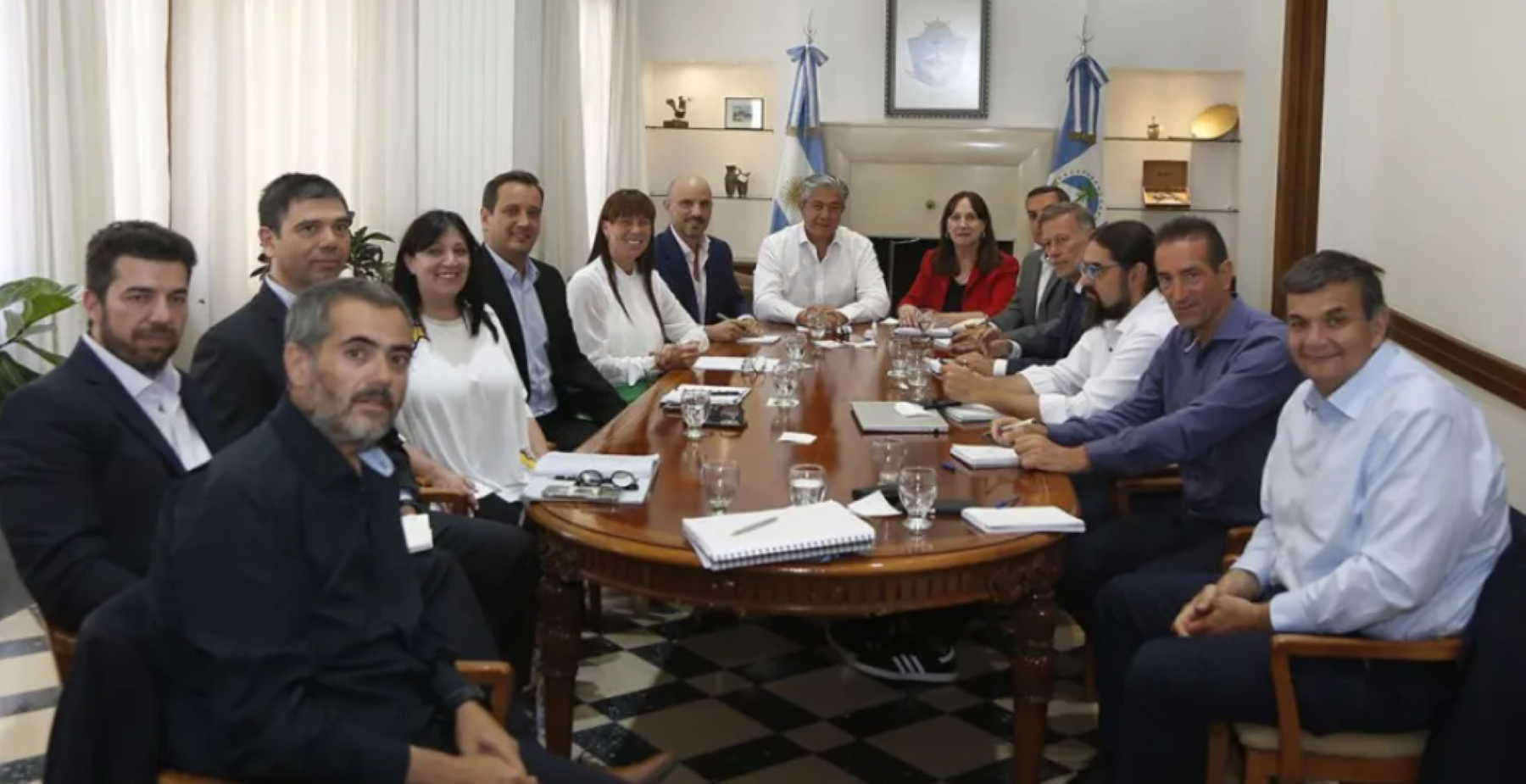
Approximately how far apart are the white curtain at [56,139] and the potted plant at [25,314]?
10.3 inches

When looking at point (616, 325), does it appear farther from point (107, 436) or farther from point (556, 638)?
point (107, 436)

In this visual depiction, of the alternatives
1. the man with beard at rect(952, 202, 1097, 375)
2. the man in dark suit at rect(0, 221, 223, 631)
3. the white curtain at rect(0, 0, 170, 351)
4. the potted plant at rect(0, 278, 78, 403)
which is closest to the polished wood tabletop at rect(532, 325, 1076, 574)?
the man in dark suit at rect(0, 221, 223, 631)

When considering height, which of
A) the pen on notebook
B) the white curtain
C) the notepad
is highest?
the white curtain

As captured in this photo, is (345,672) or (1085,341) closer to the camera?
(345,672)

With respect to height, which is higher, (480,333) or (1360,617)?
(480,333)

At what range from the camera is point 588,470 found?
2812 mm

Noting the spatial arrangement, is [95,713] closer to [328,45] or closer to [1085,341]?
[1085,341]

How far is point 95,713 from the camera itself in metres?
1.67

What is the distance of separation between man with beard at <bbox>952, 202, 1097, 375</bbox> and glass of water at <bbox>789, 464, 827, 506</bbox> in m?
1.95

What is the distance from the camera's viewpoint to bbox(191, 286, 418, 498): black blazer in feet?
9.15

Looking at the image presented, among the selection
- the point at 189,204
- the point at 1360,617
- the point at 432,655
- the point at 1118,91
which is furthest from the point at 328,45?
the point at 1118,91

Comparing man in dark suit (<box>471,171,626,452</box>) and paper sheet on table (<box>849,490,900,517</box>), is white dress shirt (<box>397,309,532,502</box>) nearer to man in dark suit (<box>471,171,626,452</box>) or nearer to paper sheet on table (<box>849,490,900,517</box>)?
man in dark suit (<box>471,171,626,452</box>)

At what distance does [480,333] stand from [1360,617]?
2.18 metres

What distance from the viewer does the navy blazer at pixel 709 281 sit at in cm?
582
